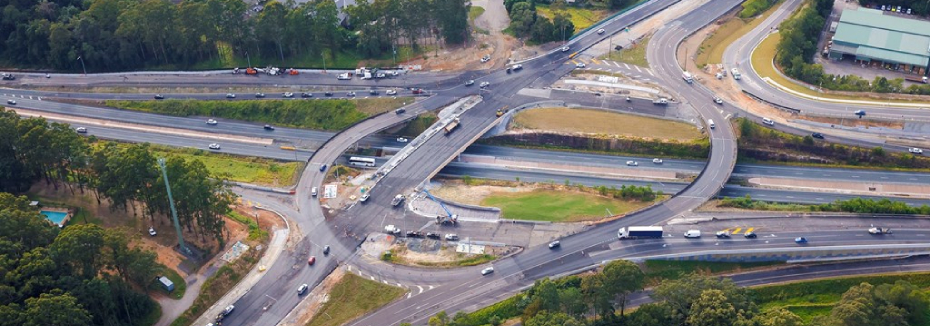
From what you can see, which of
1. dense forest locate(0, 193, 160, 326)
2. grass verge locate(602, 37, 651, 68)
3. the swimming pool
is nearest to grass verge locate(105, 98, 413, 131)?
the swimming pool

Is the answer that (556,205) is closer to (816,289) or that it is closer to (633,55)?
(816,289)

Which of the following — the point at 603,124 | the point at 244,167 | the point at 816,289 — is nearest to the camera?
the point at 816,289

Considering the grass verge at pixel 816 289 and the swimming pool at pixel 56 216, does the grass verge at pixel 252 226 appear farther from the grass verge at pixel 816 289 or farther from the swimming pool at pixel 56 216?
the grass verge at pixel 816 289

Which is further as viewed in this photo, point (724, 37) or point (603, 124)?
point (724, 37)

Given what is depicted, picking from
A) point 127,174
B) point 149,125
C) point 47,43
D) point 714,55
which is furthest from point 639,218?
point 47,43

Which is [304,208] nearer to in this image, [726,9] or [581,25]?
[581,25]

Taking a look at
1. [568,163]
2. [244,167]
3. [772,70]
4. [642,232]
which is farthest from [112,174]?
[772,70]

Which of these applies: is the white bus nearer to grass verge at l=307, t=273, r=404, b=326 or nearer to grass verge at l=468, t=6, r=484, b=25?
grass verge at l=307, t=273, r=404, b=326
